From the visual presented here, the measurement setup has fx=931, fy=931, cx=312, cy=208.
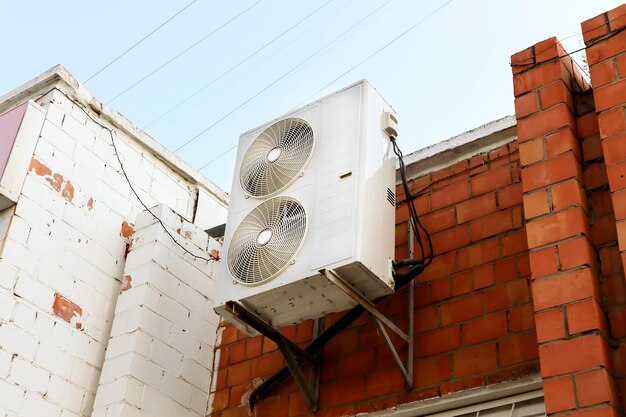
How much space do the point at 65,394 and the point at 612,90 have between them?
3.78 meters

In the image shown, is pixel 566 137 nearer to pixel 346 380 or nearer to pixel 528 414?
pixel 528 414

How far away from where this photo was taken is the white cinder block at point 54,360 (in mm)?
5855

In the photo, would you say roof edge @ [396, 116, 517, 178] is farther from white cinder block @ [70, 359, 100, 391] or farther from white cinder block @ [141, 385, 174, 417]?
white cinder block @ [70, 359, 100, 391]

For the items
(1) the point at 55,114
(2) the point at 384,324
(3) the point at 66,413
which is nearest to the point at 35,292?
(3) the point at 66,413

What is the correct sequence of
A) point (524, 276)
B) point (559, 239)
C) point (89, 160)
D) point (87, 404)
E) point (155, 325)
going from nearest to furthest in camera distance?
point (559, 239)
point (524, 276)
point (87, 404)
point (155, 325)
point (89, 160)

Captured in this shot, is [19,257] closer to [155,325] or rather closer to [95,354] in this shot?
[95,354]

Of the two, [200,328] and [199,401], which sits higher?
[200,328]

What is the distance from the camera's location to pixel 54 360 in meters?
5.93

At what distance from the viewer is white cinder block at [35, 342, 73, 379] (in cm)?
586

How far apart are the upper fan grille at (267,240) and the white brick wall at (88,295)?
1116 millimetres

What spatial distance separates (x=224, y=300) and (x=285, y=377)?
813 mm

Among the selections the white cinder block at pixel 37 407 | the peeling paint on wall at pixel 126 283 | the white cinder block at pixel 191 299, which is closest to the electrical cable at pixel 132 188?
the white cinder block at pixel 191 299

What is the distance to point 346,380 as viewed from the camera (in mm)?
5562

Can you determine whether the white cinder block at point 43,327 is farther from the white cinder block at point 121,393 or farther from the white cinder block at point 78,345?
the white cinder block at point 121,393
